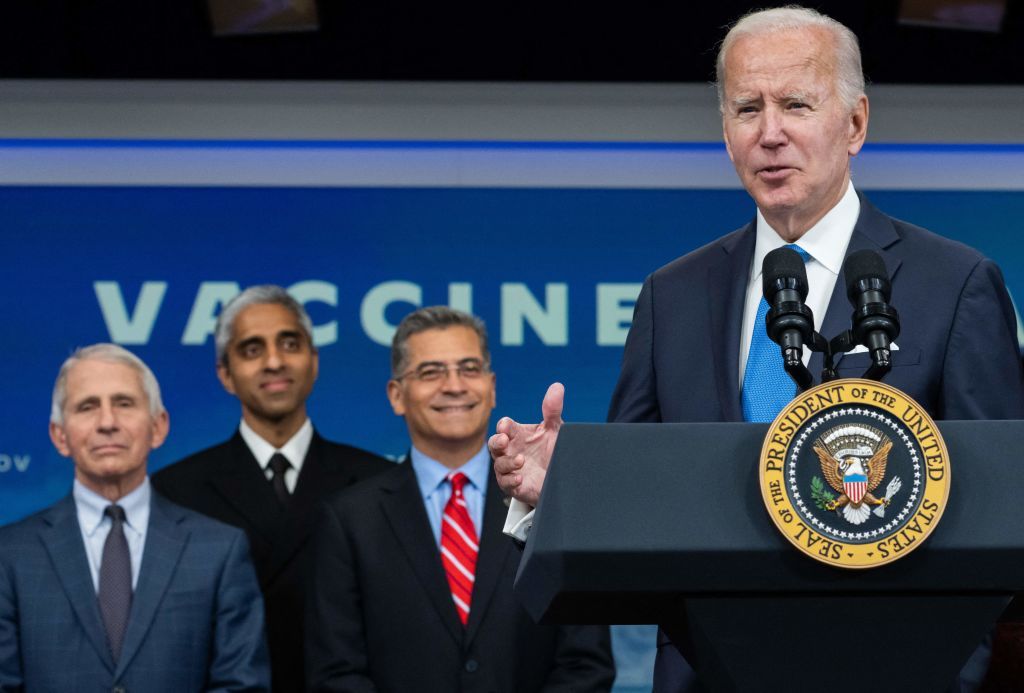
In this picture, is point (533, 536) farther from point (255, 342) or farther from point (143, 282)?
point (143, 282)

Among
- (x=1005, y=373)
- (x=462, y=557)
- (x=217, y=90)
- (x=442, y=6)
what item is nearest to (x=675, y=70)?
(x=442, y=6)

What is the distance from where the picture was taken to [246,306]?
14.4 feet

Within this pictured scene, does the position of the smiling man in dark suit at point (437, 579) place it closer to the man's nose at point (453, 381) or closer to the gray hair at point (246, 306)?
the man's nose at point (453, 381)

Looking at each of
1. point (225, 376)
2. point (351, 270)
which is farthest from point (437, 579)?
point (351, 270)

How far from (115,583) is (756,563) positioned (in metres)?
2.67

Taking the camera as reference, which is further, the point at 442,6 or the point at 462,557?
the point at 442,6

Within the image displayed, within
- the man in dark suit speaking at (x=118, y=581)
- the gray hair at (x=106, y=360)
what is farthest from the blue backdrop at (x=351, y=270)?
the man in dark suit speaking at (x=118, y=581)

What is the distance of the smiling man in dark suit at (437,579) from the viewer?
3.46 metres

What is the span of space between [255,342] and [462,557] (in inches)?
44.0

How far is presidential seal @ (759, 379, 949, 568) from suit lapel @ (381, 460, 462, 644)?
7.69ft

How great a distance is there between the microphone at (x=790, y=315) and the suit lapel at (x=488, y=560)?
7.13ft

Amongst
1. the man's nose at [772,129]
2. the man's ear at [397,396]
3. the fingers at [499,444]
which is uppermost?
the man's nose at [772,129]

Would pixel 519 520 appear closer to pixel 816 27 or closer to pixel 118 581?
pixel 816 27

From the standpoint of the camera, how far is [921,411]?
125 cm
